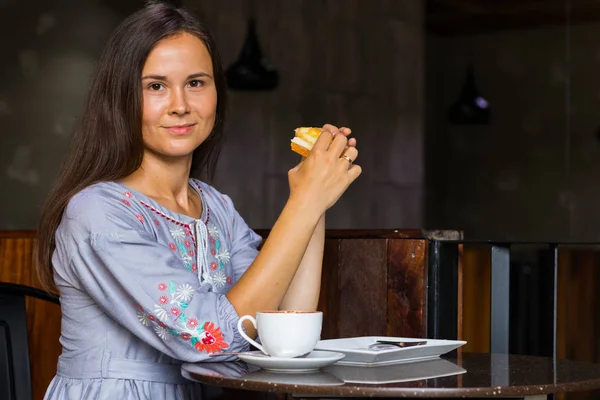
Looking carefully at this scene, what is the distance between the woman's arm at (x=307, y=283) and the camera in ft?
6.17

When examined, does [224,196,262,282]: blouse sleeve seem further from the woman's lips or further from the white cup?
the white cup

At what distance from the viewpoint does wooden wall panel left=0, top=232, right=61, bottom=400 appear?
2836 millimetres

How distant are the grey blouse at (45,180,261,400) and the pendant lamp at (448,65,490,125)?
5.79 meters

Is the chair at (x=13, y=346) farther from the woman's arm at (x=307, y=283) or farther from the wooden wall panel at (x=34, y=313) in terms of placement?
the wooden wall panel at (x=34, y=313)

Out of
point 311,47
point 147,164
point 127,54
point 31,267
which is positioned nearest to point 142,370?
point 147,164

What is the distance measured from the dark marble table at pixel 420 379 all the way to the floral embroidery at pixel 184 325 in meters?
0.03

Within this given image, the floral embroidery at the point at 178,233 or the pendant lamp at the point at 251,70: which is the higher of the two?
the pendant lamp at the point at 251,70

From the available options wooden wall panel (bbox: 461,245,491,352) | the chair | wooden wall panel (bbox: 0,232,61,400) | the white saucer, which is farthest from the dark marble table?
wooden wall panel (bbox: 461,245,491,352)

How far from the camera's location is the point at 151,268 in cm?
158

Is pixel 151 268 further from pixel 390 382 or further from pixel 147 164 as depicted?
pixel 390 382

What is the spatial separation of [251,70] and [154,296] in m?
4.90

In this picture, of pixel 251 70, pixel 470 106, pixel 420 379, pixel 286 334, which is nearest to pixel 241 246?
pixel 286 334

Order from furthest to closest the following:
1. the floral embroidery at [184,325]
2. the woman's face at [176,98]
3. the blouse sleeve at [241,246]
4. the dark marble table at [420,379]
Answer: the blouse sleeve at [241,246], the woman's face at [176,98], the floral embroidery at [184,325], the dark marble table at [420,379]

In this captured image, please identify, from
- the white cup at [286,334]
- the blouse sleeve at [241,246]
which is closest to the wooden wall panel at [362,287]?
the blouse sleeve at [241,246]
